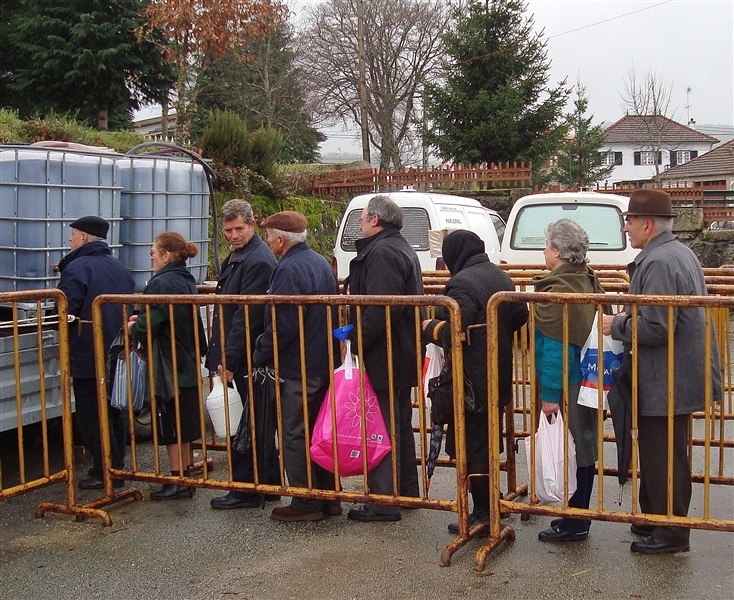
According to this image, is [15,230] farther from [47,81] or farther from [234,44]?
[47,81]

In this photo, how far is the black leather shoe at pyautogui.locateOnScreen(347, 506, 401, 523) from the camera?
4748 millimetres

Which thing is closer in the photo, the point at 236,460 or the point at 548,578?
the point at 548,578

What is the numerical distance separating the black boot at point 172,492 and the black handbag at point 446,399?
5.82 ft

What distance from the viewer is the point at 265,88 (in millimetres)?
35938

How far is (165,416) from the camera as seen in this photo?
513cm

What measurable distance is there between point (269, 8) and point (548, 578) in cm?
1649

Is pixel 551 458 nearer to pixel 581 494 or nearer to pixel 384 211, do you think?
pixel 581 494

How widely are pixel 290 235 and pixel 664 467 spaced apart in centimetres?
231

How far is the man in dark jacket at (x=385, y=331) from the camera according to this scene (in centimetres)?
451

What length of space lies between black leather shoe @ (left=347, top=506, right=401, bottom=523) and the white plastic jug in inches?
33.8

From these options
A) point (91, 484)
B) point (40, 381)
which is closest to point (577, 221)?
point (91, 484)

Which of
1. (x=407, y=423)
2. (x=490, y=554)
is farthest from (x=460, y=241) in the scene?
(x=490, y=554)

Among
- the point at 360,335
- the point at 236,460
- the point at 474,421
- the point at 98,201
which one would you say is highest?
the point at 98,201

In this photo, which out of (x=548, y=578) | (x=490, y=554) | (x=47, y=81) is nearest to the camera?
(x=548, y=578)
